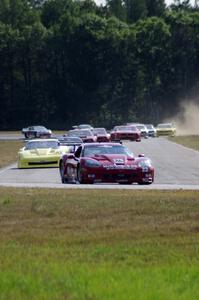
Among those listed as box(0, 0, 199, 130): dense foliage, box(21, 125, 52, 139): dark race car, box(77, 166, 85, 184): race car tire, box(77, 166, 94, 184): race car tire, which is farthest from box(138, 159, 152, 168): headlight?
box(0, 0, 199, 130): dense foliage

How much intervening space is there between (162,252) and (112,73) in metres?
121

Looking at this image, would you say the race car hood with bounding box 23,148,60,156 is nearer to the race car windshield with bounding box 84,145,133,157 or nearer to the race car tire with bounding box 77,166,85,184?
the race car windshield with bounding box 84,145,133,157

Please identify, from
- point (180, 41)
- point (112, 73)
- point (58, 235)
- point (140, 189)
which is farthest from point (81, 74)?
point (58, 235)

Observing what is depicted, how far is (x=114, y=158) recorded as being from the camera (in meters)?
30.8

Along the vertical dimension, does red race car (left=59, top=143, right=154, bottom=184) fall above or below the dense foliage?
above

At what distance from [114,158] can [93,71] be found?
104 meters

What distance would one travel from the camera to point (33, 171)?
131 feet

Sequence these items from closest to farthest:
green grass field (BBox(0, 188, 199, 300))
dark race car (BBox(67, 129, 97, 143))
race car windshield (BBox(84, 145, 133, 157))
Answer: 1. green grass field (BBox(0, 188, 199, 300))
2. race car windshield (BBox(84, 145, 133, 157))
3. dark race car (BBox(67, 129, 97, 143))

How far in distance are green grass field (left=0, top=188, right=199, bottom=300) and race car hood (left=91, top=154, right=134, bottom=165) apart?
295 inches

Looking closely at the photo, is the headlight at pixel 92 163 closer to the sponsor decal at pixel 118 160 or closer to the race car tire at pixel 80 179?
the race car tire at pixel 80 179

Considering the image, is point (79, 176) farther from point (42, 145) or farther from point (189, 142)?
point (189, 142)

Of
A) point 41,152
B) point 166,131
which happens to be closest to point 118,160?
point 41,152

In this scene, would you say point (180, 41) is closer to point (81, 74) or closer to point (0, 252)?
point (81, 74)

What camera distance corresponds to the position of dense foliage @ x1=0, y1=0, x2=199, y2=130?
13462cm
